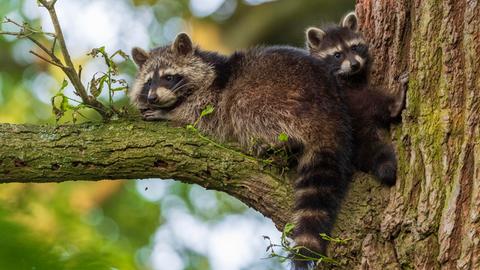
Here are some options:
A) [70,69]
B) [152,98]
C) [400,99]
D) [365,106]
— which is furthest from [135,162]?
[400,99]

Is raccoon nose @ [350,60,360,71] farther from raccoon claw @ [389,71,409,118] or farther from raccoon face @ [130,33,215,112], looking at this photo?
raccoon face @ [130,33,215,112]

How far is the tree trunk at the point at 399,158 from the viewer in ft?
11.0

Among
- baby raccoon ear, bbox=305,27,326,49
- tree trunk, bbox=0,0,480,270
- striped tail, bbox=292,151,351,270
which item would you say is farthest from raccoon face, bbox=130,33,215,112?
striped tail, bbox=292,151,351,270

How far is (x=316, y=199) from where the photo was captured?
3834 millimetres

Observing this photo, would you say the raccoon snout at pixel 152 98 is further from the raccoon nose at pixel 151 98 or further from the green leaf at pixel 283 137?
the green leaf at pixel 283 137

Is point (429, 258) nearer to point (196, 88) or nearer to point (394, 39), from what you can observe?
point (394, 39)

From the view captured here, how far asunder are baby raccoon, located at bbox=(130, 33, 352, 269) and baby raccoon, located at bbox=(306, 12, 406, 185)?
0.34 feet

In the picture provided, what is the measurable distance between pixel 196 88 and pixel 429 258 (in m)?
2.74

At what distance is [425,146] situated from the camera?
358cm

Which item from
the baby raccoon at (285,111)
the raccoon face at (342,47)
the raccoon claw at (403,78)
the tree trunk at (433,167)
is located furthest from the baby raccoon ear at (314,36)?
the tree trunk at (433,167)

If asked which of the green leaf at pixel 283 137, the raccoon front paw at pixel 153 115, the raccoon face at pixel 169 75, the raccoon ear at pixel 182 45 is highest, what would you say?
the raccoon ear at pixel 182 45

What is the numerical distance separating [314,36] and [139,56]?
1.85 meters

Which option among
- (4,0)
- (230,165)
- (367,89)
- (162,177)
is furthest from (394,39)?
(4,0)

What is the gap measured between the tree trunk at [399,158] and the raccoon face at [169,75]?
1.14 m
